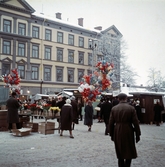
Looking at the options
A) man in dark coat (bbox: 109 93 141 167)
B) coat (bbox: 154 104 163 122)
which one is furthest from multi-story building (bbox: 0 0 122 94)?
man in dark coat (bbox: 109 93 141 167)

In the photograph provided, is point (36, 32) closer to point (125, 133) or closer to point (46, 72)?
point (46, 72)

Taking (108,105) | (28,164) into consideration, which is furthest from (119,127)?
(108,105)

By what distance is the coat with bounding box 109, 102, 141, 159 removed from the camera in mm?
6219

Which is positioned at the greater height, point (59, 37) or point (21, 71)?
point (59, 37)

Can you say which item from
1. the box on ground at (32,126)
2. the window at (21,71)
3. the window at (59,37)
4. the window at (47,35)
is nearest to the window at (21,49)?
the window at (21,71)

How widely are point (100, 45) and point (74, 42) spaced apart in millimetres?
3972

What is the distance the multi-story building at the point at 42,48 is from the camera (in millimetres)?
38312

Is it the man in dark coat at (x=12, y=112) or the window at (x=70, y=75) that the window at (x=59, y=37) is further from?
the man in dark coat at (x=12, y=112)

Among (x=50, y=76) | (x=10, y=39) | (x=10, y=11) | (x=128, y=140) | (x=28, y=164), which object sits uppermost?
(x=10, y=11)

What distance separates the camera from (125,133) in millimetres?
6230

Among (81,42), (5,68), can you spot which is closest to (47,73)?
(5,68)

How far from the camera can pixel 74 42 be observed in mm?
47094

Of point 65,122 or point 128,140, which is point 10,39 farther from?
point 128,140

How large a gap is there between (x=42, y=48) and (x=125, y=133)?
1484 inches
